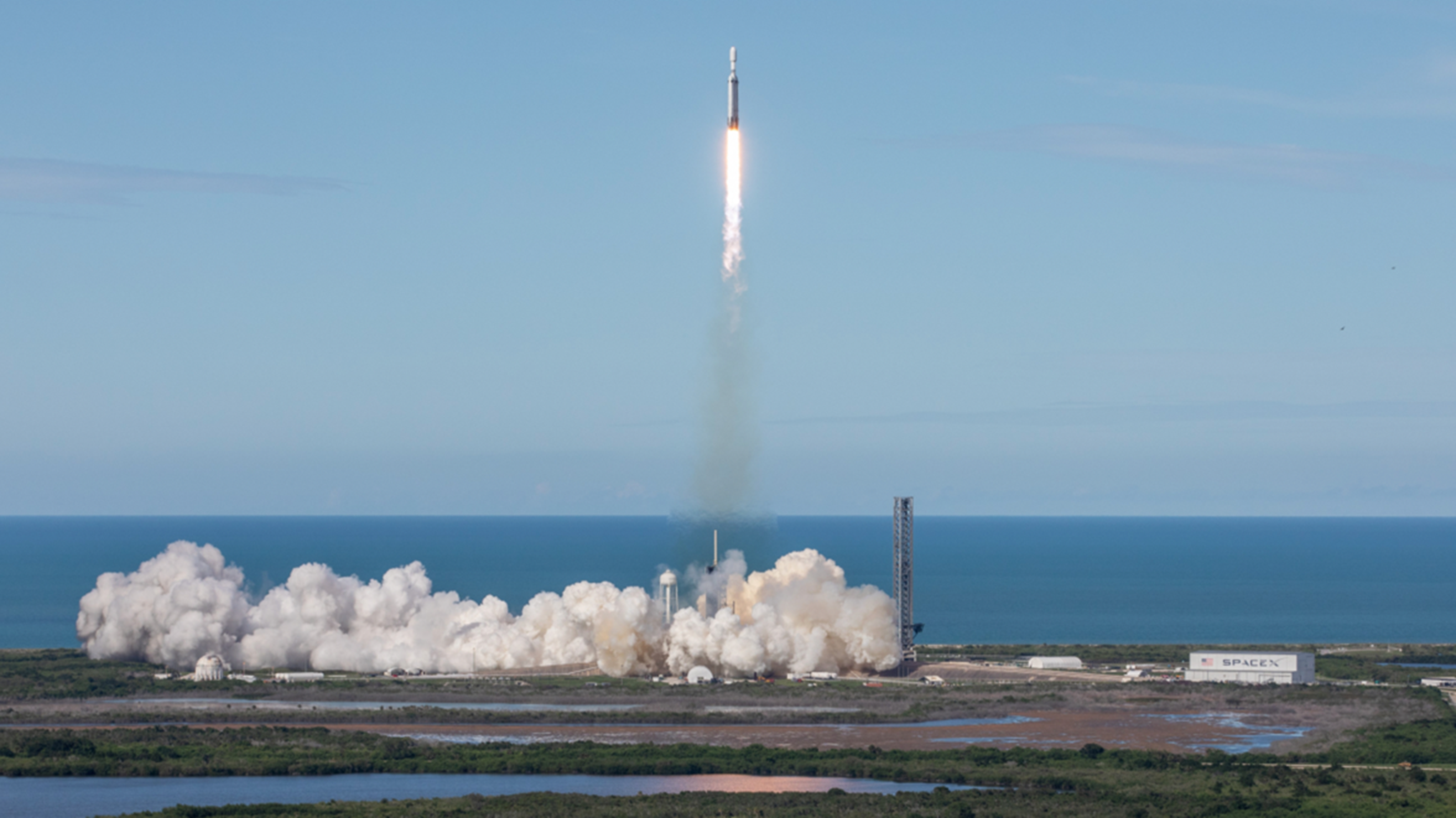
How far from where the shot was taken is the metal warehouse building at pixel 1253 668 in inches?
4382

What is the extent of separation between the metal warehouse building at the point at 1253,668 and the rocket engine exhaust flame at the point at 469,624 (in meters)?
21.2

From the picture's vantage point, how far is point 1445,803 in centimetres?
6894

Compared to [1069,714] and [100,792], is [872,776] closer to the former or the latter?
[1069,714]

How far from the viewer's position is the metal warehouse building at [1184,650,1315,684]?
365 feet

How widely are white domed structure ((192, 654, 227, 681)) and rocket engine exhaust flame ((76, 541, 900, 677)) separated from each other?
15.0ft

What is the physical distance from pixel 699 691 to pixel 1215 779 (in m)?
40.9

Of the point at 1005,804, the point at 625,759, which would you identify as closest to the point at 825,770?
the point at 625,759

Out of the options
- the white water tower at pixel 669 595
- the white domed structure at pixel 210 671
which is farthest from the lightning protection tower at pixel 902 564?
the white domed structure at pixel 210 671

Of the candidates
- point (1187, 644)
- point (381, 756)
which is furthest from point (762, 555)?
point (381, 756)

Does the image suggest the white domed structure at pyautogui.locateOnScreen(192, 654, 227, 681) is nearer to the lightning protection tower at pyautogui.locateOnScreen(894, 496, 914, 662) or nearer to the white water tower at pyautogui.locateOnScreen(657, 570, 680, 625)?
the white water tower at pyautogui.locateOnScreen(657, 570, 680, 625)

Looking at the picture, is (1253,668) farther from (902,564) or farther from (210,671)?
(210,671)

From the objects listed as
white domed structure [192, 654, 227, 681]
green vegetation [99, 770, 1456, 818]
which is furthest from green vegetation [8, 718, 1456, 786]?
white domed structure [192, 654, 227, 681]

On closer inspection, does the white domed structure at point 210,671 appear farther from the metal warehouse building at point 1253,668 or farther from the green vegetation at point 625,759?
the metal warehouse building at point 1253,668

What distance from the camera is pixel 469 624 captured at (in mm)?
121625
